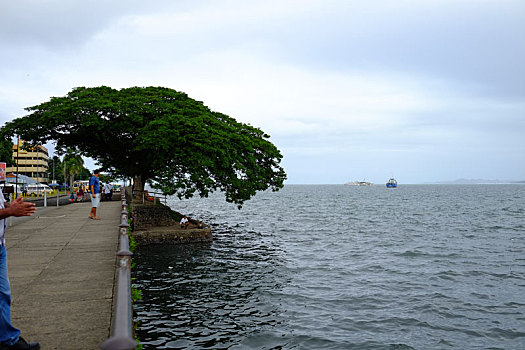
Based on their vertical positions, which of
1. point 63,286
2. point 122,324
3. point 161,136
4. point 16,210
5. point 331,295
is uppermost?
point 161,136

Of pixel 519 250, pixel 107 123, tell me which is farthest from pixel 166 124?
pixel 519 250

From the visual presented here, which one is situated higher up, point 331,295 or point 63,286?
point 63,286

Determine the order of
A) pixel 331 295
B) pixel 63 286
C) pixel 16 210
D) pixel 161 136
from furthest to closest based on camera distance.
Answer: pixel 161 136, pixel 331 295, pixel 63 286, pixel 16 210

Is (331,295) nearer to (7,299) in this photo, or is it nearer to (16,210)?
(7,299)

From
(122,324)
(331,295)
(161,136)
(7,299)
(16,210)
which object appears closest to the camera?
A: (122,324)

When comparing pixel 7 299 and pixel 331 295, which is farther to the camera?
pixel 331 295

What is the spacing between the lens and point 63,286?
7.36 meters

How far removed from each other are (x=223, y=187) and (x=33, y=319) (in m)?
24.8

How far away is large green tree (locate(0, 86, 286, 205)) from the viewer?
84.3 ft

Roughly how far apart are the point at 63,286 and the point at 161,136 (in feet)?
59.0

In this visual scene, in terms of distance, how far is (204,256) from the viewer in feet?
74.5

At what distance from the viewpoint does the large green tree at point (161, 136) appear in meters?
25.7

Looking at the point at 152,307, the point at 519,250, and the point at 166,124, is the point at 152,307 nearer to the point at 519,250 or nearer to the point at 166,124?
the point at 166,124

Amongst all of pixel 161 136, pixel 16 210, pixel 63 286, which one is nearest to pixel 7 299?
pixel 16 210
